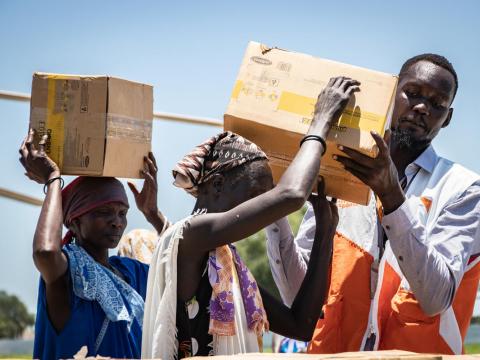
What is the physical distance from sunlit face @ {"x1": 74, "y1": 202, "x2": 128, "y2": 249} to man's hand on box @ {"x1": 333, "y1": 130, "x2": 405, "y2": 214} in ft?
3.62

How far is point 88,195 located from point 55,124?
40cm

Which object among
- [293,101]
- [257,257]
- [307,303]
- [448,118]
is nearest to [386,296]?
[307,303]

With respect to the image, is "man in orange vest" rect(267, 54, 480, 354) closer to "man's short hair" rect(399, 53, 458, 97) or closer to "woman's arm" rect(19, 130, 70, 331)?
"man's short hair" rect(399, 53, 458, 97)

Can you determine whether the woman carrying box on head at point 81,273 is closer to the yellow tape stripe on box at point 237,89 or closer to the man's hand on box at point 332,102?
the yellow tape stripe on box at point 237,89

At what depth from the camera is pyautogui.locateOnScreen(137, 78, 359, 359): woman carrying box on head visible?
128 inches

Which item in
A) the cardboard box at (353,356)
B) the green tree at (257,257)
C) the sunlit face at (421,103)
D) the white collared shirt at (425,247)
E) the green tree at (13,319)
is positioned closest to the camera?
the cardboard box at (353,356)

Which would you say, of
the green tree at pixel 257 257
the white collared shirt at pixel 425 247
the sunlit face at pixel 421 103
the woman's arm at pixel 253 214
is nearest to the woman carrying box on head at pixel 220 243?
the woman's arm at pixel 253 214

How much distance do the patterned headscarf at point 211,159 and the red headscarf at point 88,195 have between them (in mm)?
706

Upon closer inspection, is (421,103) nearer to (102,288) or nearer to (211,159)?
(211,159)

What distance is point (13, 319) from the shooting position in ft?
163

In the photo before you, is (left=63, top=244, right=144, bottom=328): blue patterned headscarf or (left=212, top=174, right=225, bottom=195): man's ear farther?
(left=63, top=244, right=144, bottom=328): blue patterned headscarf

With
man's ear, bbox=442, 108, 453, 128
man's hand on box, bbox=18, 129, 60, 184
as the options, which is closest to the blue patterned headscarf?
man's hand on box, bbox=18, 129, 60, 184

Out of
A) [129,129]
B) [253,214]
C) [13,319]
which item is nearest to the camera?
[253,214]

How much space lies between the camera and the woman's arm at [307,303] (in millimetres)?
→ 3787
